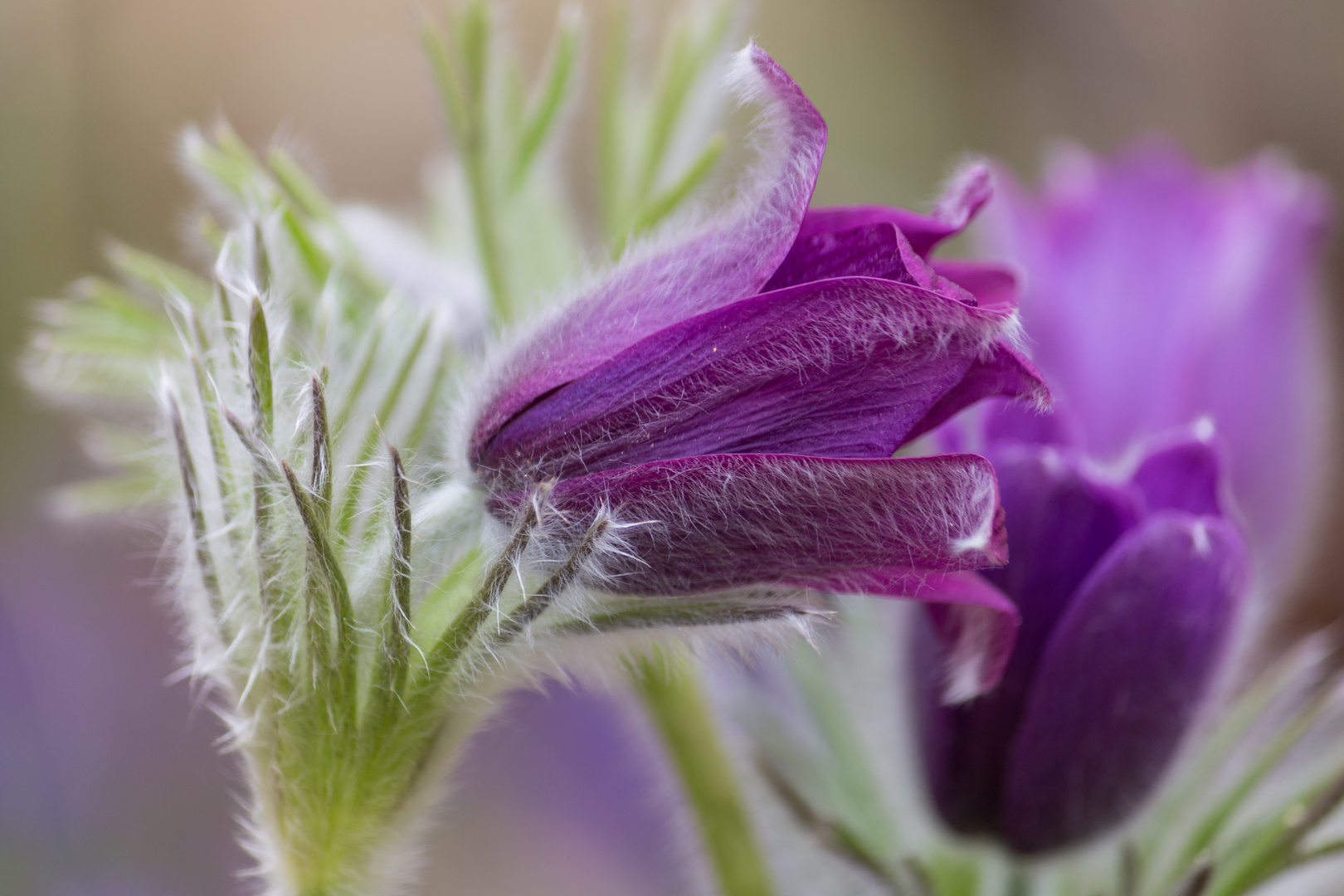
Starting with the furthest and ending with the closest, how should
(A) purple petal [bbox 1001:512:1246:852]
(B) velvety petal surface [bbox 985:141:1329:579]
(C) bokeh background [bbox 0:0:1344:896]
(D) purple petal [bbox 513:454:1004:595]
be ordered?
(C) bokeh background [bbox 0:0:1344:896] < (B) velvety petal surface [bbox 985:141:1329:579] < (A) purple petal [bbox 1001:512:1246:852] < (D) purple petal [bbox 513:454:1004:595]

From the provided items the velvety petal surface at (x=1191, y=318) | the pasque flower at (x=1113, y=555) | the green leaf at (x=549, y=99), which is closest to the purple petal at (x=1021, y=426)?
the pasque flower at (x=1113, y=555)

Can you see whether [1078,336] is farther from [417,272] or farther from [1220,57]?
[1220,57]

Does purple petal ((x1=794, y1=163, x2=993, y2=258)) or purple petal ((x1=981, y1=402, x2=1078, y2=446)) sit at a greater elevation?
purple petal ((x1=794, y1=163, x2=993, y2=258))

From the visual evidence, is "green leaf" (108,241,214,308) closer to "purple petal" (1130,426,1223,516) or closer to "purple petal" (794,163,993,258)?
"purple petal" (794,163,993,258)

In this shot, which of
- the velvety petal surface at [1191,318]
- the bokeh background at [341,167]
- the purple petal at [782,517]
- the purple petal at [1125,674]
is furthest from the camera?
the bokeh background at [341,167]

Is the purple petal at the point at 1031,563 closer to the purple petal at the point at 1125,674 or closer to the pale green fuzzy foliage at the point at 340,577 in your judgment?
the purple petal at the point at 1125,674

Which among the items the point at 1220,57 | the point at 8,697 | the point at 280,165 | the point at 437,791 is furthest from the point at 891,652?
the point at 1220,57

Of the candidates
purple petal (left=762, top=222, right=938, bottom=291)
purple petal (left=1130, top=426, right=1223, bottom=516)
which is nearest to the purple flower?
purple petal (left=762, top=222, right=938, bottom=291)

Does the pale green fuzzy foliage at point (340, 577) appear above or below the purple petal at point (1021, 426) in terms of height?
above

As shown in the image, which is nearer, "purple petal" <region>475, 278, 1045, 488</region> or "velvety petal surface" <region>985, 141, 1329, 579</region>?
"purple petal" <region>475, 278, 1045, 488</region>

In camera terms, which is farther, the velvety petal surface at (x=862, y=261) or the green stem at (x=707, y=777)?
the green stem at (x=707, y=777)
